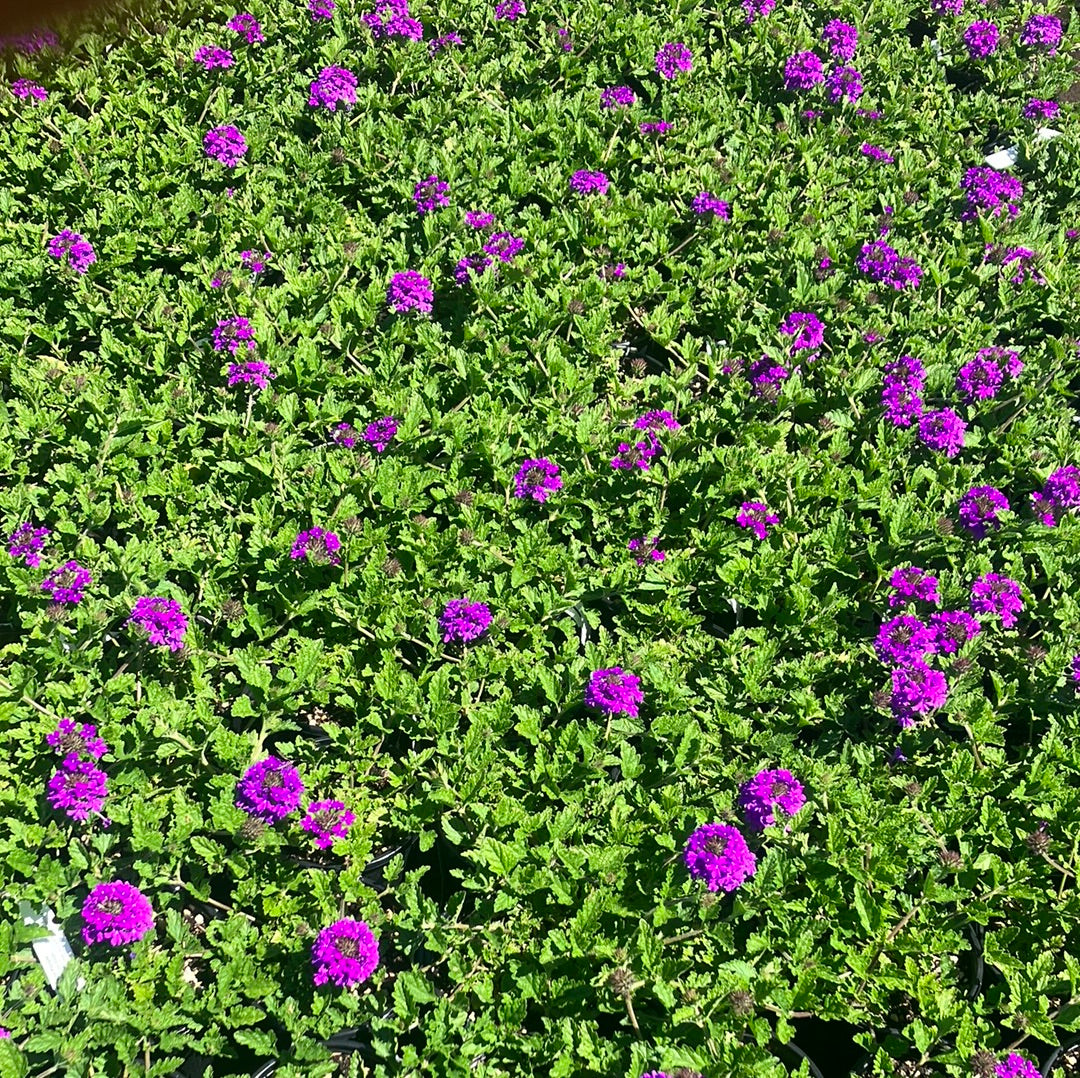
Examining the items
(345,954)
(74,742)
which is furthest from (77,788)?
(345,954)

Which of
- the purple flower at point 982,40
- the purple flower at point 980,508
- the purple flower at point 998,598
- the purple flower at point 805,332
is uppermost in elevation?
the purple flower at point 982,40

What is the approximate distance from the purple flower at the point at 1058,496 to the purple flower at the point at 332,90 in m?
4.38

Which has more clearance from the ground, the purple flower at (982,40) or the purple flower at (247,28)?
the purple flower at (982,40)

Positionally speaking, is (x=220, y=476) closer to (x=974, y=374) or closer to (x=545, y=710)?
(x=545, y=710)

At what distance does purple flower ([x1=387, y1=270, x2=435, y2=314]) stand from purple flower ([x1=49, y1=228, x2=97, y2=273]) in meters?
1.53

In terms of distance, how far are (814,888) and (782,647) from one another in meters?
0.99

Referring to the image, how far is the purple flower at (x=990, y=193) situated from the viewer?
5.50 metres

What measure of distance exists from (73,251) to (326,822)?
3.27 metres

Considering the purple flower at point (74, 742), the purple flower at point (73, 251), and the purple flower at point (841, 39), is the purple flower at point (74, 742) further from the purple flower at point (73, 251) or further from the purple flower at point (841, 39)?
the purple flower at point (841, 39)

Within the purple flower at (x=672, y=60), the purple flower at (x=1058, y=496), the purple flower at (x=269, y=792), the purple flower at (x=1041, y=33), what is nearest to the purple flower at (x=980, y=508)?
the purple flower at (x=1058, y=496)

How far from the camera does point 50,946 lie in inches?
118

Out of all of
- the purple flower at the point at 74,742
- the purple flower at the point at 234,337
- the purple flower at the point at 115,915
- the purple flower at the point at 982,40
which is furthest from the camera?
the purple flower at the point at 982,40

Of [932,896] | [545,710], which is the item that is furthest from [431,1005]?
[932,896]

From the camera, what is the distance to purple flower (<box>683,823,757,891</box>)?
289 cm
